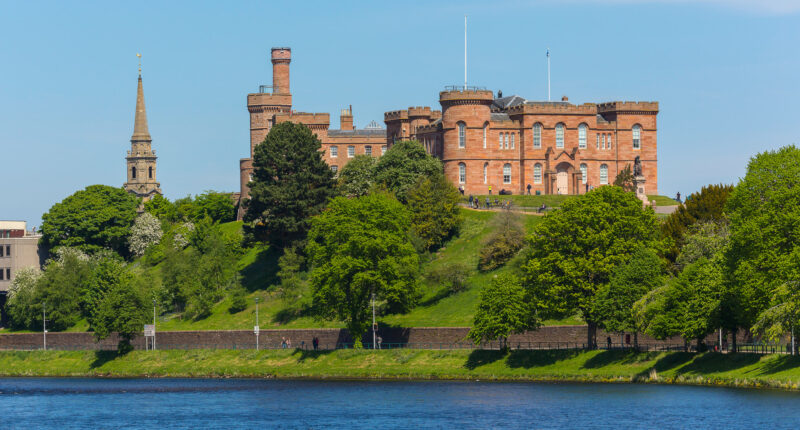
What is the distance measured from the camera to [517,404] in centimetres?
7231

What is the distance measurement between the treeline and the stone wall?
152 inches

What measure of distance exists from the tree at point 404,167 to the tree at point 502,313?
115ft

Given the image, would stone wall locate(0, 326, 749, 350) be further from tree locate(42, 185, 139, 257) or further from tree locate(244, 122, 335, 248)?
tree locate(42, 185, 139, 257)

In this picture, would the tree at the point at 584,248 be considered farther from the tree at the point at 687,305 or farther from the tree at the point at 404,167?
the tree at the point at 404,167

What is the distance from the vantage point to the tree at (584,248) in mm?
85688

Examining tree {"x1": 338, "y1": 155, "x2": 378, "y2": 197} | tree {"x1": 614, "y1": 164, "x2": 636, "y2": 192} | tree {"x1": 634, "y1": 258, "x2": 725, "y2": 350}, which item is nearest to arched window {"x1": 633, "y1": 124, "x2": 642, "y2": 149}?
tree {"x1": 614, "y1": 164, "x2": 636, "y2": 192}

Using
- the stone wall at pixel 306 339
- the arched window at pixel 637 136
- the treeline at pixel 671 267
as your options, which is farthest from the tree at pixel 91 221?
the treeline at pixel 671 267

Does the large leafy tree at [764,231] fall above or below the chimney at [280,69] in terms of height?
below

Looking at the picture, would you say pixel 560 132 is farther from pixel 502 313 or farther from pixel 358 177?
pixel 502 313

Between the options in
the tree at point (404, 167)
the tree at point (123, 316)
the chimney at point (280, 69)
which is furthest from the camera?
the chimney at point (280, 69)

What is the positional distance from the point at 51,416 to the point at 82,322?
4733 cm

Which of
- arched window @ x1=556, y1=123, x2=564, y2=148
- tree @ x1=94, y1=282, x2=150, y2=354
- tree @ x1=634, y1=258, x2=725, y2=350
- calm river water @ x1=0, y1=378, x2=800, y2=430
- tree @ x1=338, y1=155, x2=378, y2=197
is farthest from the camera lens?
arched window @ x1=556, y1=123, x2=564, y2=148

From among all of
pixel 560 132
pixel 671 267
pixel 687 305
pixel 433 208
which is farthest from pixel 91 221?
pixel 687 305

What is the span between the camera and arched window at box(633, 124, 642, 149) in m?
135
